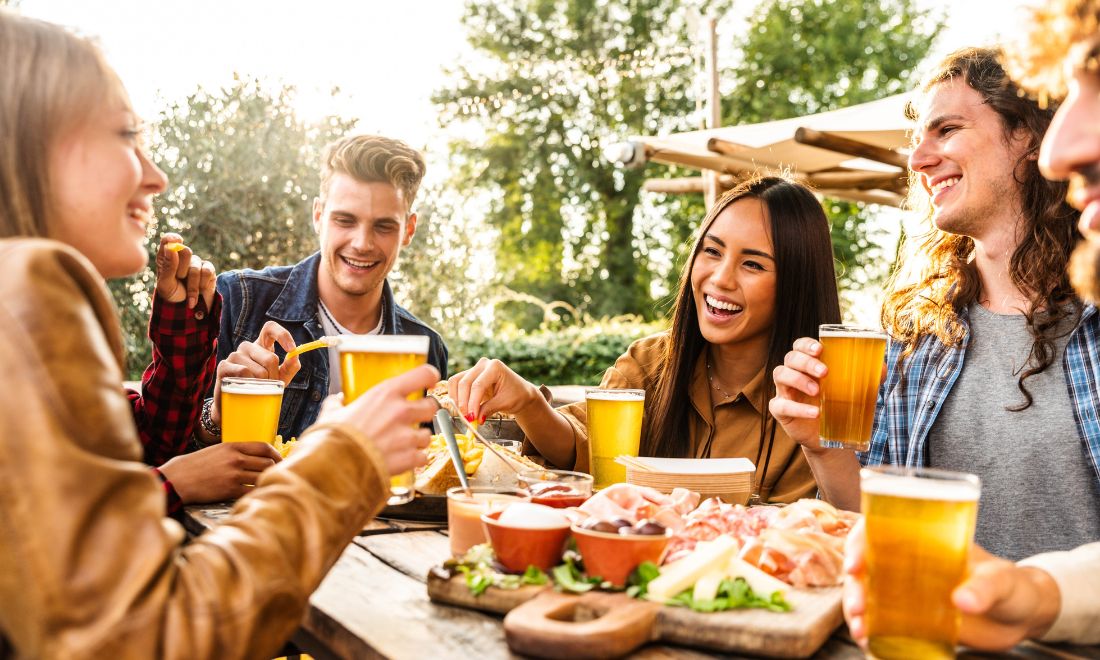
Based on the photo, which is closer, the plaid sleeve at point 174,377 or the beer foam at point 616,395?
the beer foam at point 616,395

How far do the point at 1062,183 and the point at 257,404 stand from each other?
2.64 meters

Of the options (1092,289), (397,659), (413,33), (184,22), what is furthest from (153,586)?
(413,33)

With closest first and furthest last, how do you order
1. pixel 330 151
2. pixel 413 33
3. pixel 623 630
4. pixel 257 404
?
pixel 623 630 < pixel 257 404 < pixel 330 151 < pixel 413 33

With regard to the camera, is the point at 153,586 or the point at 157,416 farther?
the point at 157,416

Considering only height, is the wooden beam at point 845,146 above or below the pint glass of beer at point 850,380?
above

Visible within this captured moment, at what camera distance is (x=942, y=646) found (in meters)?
1.38

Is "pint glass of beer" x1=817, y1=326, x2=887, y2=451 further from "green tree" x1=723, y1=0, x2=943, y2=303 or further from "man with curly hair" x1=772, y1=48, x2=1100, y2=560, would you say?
"green tree" x1=723, y1=0, x2=943, y2=303

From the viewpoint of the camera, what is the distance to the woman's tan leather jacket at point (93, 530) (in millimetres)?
1089

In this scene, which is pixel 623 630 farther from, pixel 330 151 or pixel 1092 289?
pixel 330 151

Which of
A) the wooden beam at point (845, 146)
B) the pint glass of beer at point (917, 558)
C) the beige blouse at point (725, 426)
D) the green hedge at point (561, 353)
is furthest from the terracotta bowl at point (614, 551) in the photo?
the green hedge at point (561, 353)

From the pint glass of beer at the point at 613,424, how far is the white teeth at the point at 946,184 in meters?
1.23

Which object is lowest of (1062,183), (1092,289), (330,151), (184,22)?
(1092,289)

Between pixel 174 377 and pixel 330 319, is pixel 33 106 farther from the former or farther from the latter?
pixel 330 319

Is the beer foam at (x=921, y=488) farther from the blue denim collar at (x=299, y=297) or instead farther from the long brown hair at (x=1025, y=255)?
the blue denim collar at (x=299, y=297)
